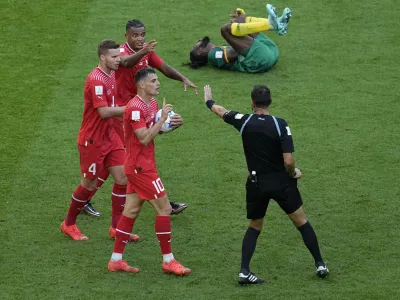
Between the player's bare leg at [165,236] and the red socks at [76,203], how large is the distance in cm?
114

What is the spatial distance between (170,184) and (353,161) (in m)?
2.39

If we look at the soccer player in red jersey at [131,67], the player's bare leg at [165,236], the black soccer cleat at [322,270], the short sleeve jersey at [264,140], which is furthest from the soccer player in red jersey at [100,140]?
the black soccer cleat at [322,270]

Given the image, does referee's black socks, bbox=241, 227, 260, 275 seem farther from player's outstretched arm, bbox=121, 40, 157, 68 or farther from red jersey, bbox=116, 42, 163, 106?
red jersey, bbox=116, 42, 163, 106

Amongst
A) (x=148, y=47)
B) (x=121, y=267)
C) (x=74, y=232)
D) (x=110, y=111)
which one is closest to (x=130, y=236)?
(x=74, y=232)

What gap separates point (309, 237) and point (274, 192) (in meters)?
0.58

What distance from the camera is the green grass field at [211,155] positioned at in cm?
928

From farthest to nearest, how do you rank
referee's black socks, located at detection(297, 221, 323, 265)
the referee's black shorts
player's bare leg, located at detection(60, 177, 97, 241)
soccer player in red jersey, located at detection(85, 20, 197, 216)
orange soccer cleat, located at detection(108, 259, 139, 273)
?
soccer player in red jersey, located at detection(85, 20, 197, 216)
player's bare leg, located at detection(60, 177, 97, 241)
orange soccer cleat, located at detection(108, 259, 139, 273)
referee's black socks, located at detection(297, 221, 323, 265)
the referee's black shorts

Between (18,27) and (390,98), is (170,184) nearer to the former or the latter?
(390,98)

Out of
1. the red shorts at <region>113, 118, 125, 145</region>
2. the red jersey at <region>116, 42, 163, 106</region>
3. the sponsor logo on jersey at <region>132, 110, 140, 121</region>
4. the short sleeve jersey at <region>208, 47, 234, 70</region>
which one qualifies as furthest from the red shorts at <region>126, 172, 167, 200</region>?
the short sleeve jersey at <region>208, 47, 234, 70</region>

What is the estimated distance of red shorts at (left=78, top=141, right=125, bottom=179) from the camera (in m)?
10.0

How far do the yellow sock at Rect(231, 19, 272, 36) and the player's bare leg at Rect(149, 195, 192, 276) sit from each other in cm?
580

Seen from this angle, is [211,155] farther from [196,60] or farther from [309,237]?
[309,237]

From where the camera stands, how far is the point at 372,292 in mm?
8844

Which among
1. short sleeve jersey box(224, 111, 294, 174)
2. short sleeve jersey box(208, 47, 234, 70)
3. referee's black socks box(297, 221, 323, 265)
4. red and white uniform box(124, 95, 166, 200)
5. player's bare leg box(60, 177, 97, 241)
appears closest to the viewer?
short sleeve jersey box(224, 111, 294, 174)
